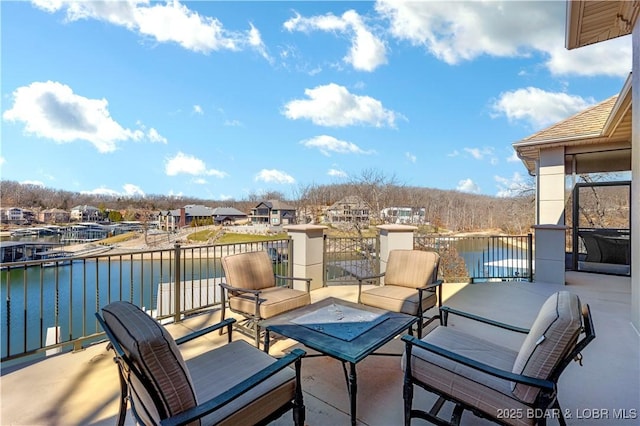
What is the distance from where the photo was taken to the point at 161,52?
28.3 ft

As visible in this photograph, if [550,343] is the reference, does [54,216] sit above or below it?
above

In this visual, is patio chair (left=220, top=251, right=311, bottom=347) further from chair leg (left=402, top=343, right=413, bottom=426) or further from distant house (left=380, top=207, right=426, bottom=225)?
distant house (left=380, top=207, right=426, bottom=225)

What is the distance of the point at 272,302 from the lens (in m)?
3.00

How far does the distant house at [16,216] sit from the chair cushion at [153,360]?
13992mm

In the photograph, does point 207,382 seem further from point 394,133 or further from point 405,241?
point 394,133

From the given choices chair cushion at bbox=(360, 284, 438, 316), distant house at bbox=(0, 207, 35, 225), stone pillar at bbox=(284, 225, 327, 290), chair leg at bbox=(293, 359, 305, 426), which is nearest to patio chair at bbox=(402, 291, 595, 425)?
chair leg at bbox=(293, 359, 305, 426)

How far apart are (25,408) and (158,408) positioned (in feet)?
5.76

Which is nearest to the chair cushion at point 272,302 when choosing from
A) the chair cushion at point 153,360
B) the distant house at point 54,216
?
the chair cushion at point 153,360

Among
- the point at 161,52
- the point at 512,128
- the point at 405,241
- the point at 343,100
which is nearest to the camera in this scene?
the point at 405,241

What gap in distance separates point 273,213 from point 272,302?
22.1 metres

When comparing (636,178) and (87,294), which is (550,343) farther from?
(87,294)

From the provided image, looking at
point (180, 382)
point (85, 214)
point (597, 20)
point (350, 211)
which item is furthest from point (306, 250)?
point (85, 214)

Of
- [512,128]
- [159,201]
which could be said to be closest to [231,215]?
[159,201]

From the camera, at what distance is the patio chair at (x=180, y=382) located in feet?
3.88
